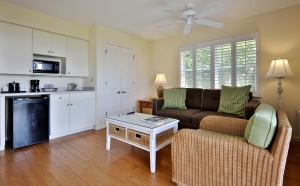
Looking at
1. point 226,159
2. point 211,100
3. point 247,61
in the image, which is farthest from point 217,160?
point 247,61

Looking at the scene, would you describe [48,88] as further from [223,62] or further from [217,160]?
[223,62]

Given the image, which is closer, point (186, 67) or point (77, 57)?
point (77, 57)

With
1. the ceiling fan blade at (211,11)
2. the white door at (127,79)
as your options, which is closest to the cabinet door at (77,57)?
the white door at (127,79)

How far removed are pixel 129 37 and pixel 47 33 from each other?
1953 millimetres

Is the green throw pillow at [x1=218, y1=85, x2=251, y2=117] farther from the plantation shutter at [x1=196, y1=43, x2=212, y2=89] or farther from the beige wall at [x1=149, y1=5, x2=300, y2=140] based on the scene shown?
the plantation shutter at [x1=196, y1=43, x2=212, y2=89]

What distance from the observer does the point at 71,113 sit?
3.35 m

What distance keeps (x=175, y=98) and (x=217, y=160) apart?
2227mm

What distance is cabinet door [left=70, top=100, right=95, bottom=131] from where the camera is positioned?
3381 mm

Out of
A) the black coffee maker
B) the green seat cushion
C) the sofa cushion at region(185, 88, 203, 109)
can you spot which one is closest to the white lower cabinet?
the black coffee maker

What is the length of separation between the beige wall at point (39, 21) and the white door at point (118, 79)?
701mm

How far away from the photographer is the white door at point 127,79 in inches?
171

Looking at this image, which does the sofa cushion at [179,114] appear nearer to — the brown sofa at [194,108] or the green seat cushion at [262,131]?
the brown sofa at [194,108]

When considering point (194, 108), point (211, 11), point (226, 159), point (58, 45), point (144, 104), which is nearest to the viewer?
point (226, 159)

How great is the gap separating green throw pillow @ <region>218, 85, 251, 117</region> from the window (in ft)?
1.72
